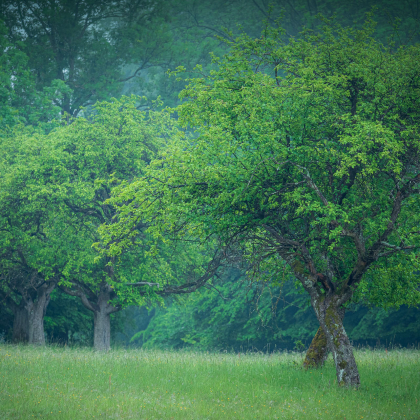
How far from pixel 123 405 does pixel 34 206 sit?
12402 millimetres

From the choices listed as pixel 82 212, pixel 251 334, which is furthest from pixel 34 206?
pixel 251 334

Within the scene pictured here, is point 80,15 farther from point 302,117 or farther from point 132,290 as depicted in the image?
point 302,117

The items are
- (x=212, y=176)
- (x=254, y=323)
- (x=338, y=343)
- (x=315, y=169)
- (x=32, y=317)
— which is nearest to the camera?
(x=212, y=176)

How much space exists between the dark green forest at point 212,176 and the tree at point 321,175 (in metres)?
0.06

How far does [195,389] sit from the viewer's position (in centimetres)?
1148

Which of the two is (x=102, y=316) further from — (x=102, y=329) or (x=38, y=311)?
(x=38, y=311)

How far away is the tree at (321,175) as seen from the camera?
11.4 metres

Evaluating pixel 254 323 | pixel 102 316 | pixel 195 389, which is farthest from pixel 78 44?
pixel 195 389

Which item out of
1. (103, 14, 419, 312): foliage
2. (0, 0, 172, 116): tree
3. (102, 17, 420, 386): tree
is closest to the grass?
(102, 17, 420, 386): tree

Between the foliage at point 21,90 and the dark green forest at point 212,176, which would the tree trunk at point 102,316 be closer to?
the dark green forest at point 212,176

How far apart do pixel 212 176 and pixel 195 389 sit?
5570 mm

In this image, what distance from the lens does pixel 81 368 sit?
1320 centimetres

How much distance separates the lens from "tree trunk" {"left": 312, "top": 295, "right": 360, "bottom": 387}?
449 inches

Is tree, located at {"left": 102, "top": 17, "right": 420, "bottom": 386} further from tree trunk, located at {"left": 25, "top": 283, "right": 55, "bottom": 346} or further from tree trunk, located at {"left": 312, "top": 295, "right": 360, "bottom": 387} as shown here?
tree trunk, located at {"left": 25, "top": 283, "right": 55, "bottom": 346}
